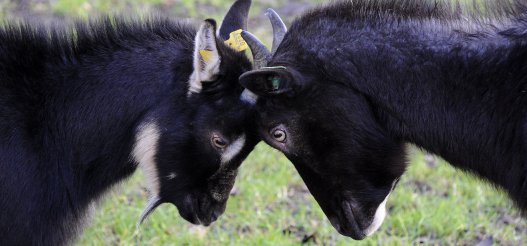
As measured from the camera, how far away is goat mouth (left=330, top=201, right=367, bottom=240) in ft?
14.8

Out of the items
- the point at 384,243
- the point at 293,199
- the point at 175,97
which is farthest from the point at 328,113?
the point at 293,199

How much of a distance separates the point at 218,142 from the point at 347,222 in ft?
2.60

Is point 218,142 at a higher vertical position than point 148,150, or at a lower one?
higher

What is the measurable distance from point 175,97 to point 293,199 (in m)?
2.00

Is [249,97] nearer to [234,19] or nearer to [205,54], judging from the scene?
[205,54]

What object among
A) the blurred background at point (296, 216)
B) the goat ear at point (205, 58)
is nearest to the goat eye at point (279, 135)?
the goat ear at point (205, 58)

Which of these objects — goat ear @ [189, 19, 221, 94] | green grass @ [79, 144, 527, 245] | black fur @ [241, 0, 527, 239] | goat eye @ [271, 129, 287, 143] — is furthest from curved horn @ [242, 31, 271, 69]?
green grass @ [79, 144, 527, 245]

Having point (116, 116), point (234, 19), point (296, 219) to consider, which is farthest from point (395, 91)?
point (296, 219)

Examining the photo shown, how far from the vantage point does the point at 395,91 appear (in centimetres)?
418

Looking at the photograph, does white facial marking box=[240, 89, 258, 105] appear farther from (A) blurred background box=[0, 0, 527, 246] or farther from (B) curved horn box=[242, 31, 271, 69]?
(A) blurred background box=[0, 0, 527, 246]

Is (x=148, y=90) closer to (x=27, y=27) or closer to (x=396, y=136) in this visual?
(x=27, y=27)

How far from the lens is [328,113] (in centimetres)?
426

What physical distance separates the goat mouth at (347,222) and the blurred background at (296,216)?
953mm

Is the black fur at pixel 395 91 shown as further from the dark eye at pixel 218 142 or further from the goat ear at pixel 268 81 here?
the dark eye at pixel 218 142
